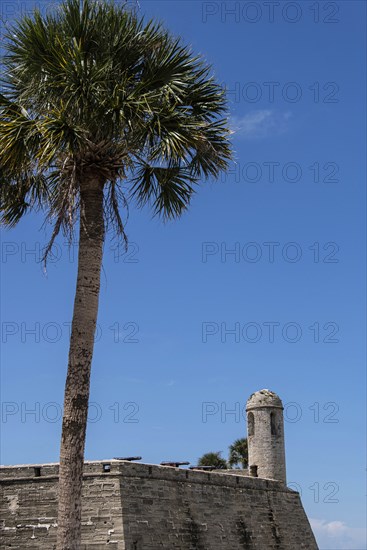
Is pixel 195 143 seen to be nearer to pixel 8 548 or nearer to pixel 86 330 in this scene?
pixel 86 330

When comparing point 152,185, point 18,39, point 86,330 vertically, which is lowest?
point 86,330

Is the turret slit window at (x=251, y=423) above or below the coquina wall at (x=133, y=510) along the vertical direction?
above

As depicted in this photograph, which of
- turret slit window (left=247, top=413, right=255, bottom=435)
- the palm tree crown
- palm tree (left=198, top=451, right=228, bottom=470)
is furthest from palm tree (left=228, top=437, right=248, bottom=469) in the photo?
the palm tree crown

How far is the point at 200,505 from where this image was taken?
24141 mm

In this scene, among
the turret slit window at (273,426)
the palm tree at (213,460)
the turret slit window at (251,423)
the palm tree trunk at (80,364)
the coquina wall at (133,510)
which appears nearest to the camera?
the palm tree trunk at (80,364)

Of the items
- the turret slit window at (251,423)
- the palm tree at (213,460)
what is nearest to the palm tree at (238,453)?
the palm tree at (213,460)

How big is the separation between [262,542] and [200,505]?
3.90 metres

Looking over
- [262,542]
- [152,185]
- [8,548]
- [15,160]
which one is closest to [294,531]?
[262,542]

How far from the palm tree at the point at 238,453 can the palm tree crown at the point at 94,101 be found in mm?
31124

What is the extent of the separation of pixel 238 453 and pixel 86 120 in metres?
33.6

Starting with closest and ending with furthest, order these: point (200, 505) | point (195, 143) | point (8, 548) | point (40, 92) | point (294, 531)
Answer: point (40, 92) → point (195, 143) → point (8, 548) → point (200, 505) → point (294, 531)

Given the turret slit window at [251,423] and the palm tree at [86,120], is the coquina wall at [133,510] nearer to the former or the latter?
the turret slit window at [251,423]

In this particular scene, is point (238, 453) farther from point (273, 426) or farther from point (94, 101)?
point (94, 101)

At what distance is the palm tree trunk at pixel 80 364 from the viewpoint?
12.3 meters
